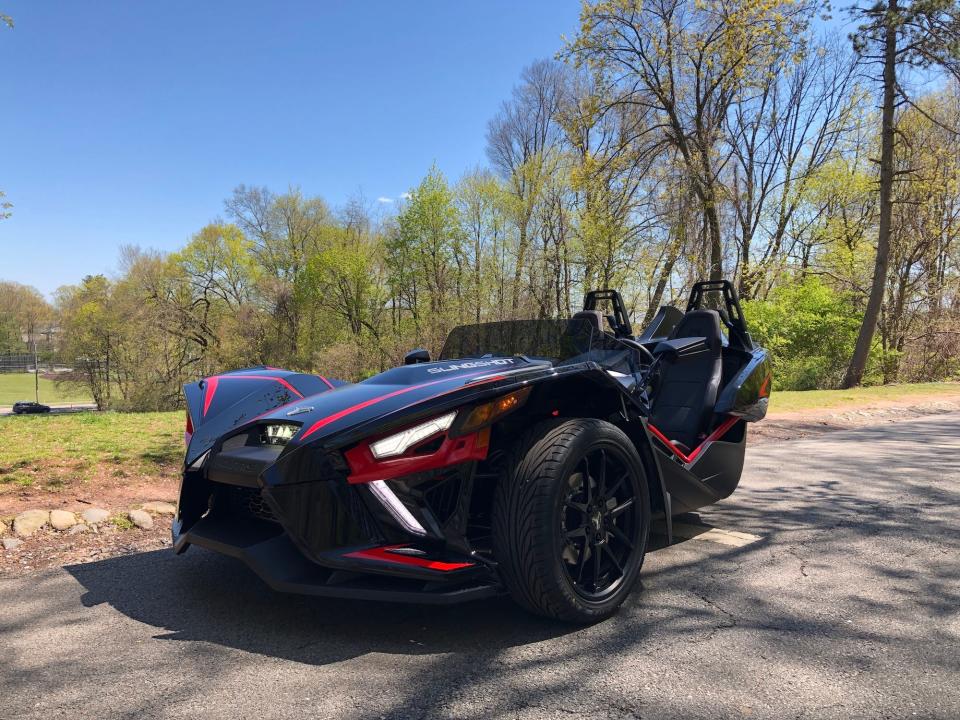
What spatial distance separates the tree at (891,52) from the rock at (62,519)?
20239 mm

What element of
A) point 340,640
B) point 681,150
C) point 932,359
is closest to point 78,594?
point 340,640

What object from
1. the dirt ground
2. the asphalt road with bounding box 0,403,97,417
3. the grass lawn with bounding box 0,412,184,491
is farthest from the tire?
the asphalt road with bounding box 0,403,97,417

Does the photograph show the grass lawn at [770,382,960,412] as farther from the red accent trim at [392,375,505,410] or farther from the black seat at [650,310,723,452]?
the red accent trim at [392,375,505,410]

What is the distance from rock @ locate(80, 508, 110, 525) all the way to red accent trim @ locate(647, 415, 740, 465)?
151 inches

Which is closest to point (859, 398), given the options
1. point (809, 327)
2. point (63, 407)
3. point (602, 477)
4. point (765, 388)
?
point (809, 327)

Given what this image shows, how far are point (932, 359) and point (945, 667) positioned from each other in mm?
26167

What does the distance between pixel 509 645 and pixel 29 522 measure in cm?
361

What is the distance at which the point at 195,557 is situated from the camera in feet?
12.4

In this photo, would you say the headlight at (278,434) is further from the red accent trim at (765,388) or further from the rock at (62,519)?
the red accent trim at (765,388)

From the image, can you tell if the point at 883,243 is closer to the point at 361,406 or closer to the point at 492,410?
the point at 492,410

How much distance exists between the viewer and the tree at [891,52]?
52.7 ft

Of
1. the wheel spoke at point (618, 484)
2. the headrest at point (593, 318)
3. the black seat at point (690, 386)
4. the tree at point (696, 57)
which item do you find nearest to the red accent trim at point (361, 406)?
the wheel spoke at point (618, 484)

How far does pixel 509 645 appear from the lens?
2.58 meters

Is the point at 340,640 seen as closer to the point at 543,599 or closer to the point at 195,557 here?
the point at 543,599
